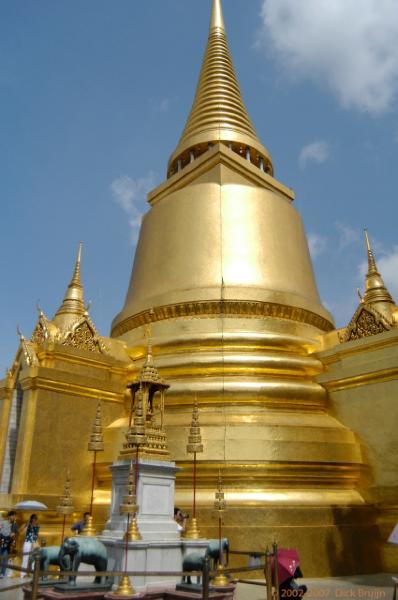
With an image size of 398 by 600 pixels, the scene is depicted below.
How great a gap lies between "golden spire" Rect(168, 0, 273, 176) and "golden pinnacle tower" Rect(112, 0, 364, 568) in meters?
0.05

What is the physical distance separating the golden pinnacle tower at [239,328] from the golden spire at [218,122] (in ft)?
0.15

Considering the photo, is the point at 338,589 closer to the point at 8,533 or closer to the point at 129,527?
the point at 129,527

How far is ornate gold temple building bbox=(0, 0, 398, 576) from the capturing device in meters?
8.05

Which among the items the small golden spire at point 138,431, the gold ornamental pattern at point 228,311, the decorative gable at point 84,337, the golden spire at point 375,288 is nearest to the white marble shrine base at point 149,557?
the small golden spire at point 138,431

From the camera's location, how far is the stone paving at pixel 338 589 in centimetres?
594

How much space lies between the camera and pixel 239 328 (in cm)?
1055

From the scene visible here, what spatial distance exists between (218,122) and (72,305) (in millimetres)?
6797

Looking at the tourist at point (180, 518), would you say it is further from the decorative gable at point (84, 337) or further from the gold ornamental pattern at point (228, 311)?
the gold ornamental pattern at point (228, 311)

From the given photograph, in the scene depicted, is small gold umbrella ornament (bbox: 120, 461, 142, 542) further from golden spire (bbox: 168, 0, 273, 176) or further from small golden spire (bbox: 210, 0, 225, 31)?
small golden spire (bbox: 210, 0, 225, 31)

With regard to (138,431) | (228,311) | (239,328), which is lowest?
(138,431)

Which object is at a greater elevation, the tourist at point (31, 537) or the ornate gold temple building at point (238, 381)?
the ornate gold temple building at point (238, 381)

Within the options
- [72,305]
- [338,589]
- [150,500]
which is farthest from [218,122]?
[338,589]

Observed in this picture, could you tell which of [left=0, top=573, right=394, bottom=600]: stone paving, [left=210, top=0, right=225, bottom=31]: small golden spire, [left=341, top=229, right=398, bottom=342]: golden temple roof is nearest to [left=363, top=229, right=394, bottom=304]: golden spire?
[left=341, top=229, right=398, bottom=342]: golden temple roof

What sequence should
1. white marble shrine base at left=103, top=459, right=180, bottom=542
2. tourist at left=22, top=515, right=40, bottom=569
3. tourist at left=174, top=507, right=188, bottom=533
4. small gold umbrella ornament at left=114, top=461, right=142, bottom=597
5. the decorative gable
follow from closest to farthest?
small gold umbrella ornament at left=114, top=461, right=142, bottom=597 → white marble shrine base at left=103, top=459, right=180, bottom=542 → tourist at left=174, top=507, right=188, bottom=533 → tourist at left=22, top=515, right=40, bottom=569 → the decorative gable
